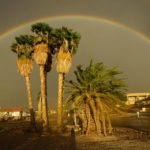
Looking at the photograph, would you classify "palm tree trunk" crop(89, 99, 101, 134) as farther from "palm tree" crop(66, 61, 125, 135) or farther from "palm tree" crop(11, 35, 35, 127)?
"palm tree" crop(11, 35, 35, 127)

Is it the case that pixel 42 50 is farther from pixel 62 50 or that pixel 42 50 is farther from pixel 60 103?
pixel 60 103

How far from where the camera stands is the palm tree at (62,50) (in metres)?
37.8

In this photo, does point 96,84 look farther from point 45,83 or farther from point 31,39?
point 31,39

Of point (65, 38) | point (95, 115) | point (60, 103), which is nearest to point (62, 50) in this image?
point (65, 38)

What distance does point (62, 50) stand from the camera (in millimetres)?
39844

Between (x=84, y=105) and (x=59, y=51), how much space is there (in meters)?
9.39

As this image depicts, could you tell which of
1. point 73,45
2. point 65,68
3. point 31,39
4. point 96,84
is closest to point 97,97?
point 96,84

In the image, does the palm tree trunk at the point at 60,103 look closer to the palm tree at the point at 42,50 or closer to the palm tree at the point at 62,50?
the palm tree at the point at 62,50

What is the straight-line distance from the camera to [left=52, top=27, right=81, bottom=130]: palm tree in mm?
37812

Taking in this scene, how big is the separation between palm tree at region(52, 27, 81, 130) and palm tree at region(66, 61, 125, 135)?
3.75 meters

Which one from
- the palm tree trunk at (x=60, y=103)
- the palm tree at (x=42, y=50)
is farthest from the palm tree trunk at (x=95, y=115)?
the palm tree at (x=42, y=50)

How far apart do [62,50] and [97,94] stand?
9558mm

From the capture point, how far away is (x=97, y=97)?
3266 centimetres

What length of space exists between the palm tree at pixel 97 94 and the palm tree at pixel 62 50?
12.3ft
